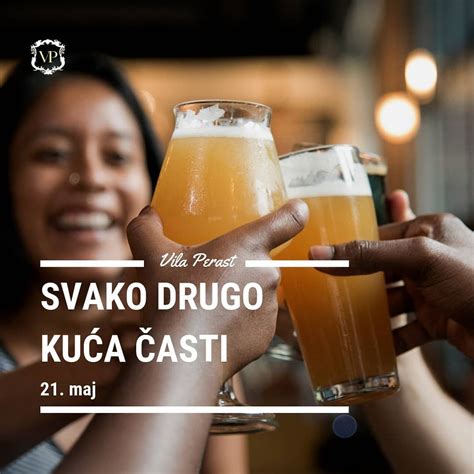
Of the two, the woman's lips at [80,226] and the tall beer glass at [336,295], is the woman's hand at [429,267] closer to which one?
the tall beer glass at [336,295]

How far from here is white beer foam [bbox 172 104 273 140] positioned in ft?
3.14

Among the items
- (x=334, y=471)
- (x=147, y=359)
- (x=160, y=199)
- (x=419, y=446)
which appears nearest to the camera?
(x=147, y=359)

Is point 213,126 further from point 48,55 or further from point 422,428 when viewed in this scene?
point 422,428

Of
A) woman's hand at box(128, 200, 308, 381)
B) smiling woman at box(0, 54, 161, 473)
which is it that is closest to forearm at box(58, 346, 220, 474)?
woman's hand at box(128, 200, 308, 381)

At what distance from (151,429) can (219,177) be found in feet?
1.03

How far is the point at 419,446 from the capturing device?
123cm

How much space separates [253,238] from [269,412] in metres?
0.29

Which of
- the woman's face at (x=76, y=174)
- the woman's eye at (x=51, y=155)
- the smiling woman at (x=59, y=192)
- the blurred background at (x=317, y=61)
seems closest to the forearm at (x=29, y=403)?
the smiling woman at (x=59, y=192)

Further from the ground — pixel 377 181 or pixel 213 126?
pixel 213 126

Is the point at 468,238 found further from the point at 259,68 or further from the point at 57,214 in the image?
the point at 259,68

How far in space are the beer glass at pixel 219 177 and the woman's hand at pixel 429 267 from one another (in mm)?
134

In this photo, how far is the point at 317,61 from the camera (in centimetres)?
A: 682

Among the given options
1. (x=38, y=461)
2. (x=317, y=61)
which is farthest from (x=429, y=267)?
(x=317, y=61)

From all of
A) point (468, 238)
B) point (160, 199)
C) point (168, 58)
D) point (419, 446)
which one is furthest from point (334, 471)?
point (168, 58)
